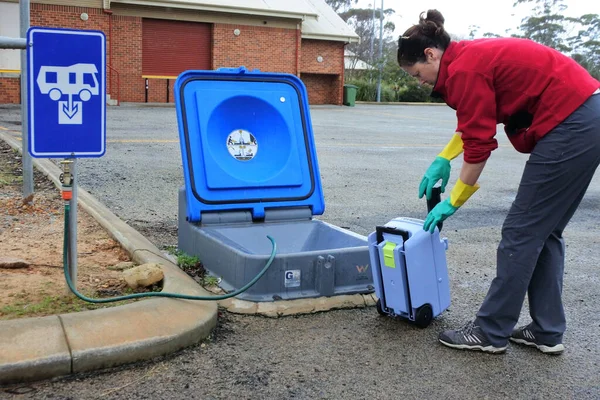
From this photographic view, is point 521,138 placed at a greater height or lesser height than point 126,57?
lesser

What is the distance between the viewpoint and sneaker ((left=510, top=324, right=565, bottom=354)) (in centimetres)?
341

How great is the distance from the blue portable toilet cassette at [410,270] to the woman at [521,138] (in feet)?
0.43

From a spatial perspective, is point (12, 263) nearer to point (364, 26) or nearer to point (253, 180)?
point (253, 180)

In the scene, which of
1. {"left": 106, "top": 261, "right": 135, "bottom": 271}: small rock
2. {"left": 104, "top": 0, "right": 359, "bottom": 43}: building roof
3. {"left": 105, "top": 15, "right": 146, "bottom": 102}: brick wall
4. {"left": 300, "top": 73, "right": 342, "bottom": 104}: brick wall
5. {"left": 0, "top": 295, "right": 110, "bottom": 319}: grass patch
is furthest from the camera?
{"left": 300, "top": 73, "right": 342, "bottom": 104}: brick wall

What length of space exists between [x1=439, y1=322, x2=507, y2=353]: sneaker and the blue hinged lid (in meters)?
1.71

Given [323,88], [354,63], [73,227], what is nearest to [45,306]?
[73,227]

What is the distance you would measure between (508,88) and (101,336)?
2.30 metres

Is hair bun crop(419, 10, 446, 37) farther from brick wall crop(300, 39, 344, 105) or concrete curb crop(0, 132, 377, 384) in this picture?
brick wall crop(300, 39, 344, 105)

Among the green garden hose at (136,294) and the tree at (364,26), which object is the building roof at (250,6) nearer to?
the green garden hose at (136,294)

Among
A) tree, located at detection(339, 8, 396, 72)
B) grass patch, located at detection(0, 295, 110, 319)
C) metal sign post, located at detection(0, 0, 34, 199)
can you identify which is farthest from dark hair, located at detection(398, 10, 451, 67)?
tree, located at detection(339, 8, 396, 72)

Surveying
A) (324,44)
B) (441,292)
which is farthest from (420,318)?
(324,44)

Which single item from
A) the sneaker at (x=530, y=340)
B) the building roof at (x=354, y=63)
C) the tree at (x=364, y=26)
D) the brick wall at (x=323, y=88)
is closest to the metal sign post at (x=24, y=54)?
the sneaker at (x=530, y=340)

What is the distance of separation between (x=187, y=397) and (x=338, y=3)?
77.4 meters

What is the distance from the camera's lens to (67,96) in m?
3.36
